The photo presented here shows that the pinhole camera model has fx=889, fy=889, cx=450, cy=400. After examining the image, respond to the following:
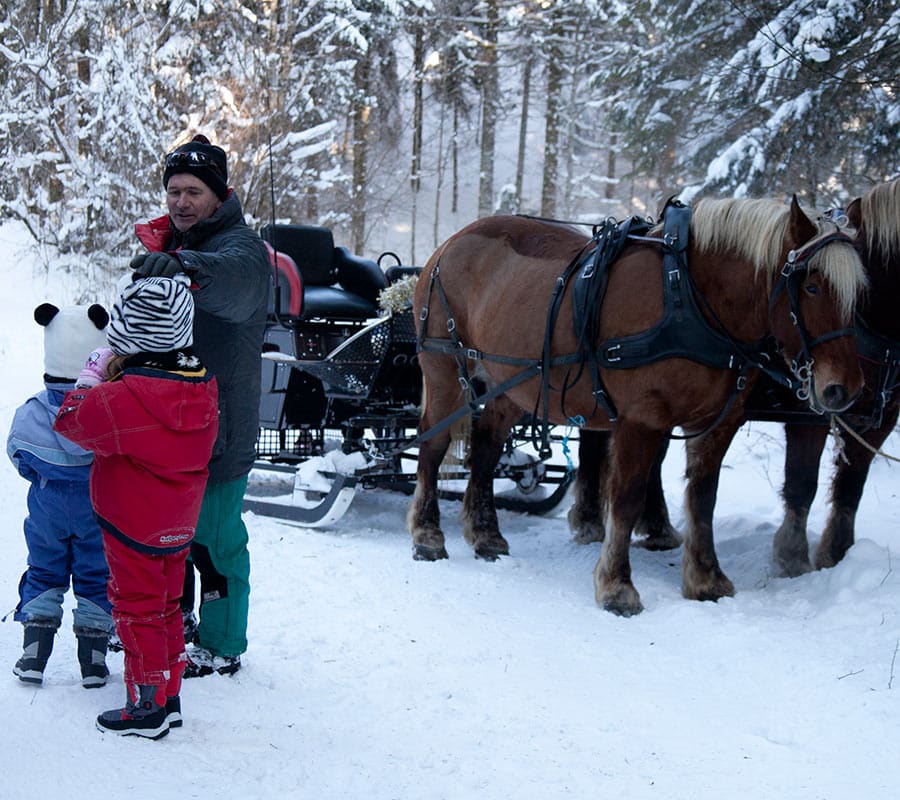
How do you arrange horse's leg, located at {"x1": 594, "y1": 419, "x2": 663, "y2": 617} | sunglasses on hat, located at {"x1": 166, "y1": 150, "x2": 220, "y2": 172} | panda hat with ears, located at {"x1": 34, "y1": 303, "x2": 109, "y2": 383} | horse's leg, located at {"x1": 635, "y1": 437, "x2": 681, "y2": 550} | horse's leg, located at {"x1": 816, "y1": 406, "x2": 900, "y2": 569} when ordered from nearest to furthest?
panda hat with ears, located at {"x1": 34, "y1": 303, "x2": 109, "y2": 383} < sunglasses on hat, located at {"x1": 166, "y1": 150, "x2": 220, "y2": 172} < horse's leg, located at {"x1": 594, "y1": 419, "x2": 663, "y2": 617} < horse's leg, located at {"x1": 816, "y1": 406, "x2": 900, "y2": 569} < horse's leg, located at {"x1": 635, "y1": 437, "x2": 681, "y2": 550}

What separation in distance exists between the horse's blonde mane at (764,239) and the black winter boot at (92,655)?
2.77 metres

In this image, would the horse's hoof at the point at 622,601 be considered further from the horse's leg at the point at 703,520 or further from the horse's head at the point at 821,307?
the horse's head at the point at 821,307

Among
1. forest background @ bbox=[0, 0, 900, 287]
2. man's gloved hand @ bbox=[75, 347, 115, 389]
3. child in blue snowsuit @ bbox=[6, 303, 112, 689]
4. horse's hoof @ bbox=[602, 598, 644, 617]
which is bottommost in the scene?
horse's hoof @ bbox=[602, 598, 644, 617]

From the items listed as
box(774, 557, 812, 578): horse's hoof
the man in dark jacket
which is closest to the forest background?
the man in dark jacket

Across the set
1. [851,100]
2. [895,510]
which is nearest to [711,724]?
[895,510]

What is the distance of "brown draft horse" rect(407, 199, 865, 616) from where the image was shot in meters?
3.43

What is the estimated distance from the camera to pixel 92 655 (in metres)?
2.76

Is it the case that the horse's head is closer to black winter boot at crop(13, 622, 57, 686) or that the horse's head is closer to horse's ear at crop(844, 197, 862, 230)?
horse's ear at crop(844, 197, 862, 230)

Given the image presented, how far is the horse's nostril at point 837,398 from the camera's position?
333 cm

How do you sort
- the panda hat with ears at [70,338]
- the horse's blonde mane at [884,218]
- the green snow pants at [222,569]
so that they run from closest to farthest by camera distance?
the panda hat with ears at [70,338] → the green snow pants at [222,569] → the horse's blonde mane at [884,218]

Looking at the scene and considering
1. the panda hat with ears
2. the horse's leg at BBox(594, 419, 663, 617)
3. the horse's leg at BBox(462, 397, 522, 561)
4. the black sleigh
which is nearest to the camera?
the panda hat with ears

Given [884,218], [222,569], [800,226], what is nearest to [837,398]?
[800,226]

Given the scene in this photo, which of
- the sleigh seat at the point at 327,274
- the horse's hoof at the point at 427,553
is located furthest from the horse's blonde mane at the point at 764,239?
the sleigh seat at the point at 327,274

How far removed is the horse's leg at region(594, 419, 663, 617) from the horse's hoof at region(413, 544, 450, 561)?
42.1 inches
